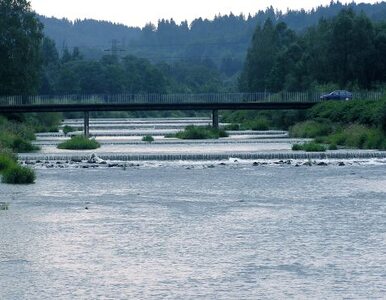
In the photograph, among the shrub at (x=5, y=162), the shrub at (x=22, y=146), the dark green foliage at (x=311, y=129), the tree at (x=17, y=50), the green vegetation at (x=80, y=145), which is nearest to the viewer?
the shrub at (x=5, y=162)

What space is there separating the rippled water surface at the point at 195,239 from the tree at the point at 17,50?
58.1 m

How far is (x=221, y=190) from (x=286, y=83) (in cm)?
8753

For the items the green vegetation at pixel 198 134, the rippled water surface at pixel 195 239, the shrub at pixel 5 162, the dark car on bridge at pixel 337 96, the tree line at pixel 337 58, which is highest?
the tree line at pixel 337 58

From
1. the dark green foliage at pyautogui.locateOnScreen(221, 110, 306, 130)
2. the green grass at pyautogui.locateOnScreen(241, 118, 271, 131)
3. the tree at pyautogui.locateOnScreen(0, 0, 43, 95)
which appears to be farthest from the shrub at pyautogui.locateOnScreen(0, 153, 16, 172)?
the green grass at pyautogui.locateOnScreen(241, 118, 271, 131)

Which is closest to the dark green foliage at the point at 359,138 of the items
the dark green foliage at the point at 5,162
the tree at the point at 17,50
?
the dark green foliage at the point at 5,162

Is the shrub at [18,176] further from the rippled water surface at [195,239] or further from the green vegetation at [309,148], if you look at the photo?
the green vegetation at [309,148]

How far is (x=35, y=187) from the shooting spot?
151 ft

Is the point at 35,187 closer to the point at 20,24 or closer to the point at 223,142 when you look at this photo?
the point at 223,142

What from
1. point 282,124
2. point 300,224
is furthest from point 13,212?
point 282,124

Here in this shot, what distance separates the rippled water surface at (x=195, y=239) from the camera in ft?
81.9

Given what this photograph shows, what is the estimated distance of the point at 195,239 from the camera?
31.1 meters

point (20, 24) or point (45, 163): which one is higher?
point (20, 24)

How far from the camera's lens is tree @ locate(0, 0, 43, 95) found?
106m

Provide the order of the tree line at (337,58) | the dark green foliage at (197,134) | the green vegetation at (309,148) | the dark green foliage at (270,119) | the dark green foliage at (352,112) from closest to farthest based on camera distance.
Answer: the green vegetation at (309,148) < the dark green foliage at (352,112) < the dark green foliage at (197,134) < the dark green foliage at (270,119) < the tree line at (337,58)
